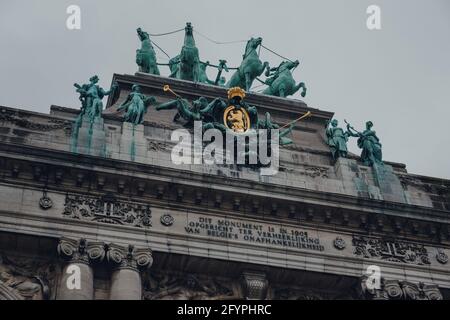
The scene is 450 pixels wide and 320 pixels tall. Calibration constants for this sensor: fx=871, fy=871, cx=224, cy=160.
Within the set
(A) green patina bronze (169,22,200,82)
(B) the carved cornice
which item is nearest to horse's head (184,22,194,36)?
(A) green patina bronze (169,22,200,82)

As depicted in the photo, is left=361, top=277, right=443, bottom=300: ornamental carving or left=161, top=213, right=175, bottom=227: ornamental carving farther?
left=361, top=277, right=443, bottom=300: ornamental carving

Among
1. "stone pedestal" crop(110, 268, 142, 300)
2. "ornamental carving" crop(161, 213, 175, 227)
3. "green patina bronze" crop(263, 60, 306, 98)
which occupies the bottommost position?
"stone pedestal" crop(110, 268, 142, 300)

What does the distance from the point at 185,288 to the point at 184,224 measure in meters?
1.70

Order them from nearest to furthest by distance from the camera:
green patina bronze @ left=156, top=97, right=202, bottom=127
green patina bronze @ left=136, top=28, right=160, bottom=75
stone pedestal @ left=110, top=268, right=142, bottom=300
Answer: stone pedestal @ left=110, top=268, right=142, bottom=300
green patina bronze @ left=156, top=97, right=202, bottom=127
green patina bronze @ left=136, top=28, right=160, bottom=75

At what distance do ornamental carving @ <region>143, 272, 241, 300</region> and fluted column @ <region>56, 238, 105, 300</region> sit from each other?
152cm

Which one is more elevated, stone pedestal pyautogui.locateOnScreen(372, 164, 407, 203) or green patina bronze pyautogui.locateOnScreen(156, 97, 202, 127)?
green patina bronze pyautogui.locateOnScreen(156, 97, 202, 127)

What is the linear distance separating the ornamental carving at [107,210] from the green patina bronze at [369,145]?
7955 mm

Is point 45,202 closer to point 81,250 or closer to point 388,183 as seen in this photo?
point 81,250

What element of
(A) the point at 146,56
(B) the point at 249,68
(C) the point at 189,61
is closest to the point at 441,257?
(B) the point at 249,68

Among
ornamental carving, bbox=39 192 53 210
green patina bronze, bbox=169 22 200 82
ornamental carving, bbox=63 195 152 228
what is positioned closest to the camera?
ornamental carving, bbox=39 192 53 210

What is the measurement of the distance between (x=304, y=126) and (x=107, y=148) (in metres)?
7.82

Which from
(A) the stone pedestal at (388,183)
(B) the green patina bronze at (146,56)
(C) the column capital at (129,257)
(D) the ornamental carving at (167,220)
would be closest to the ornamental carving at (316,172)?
(A) the stone pedestal at (388,183)

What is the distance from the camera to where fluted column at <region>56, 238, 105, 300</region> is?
21.2 m

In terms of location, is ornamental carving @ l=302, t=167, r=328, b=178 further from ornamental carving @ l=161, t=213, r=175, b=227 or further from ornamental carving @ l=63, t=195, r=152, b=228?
ornamental carving @ l=63, t=195, r=152, b=228
